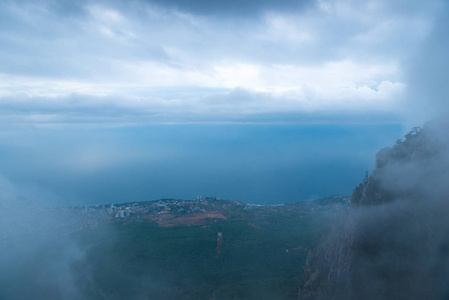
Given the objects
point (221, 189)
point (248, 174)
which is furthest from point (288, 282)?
point (248, 174)

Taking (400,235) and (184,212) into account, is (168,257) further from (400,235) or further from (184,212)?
(400,235)

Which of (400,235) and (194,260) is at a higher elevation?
(400,235)

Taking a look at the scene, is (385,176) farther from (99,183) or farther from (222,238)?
(99,183)

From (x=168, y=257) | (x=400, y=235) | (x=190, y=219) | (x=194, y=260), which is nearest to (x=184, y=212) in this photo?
(x=190, y=219)

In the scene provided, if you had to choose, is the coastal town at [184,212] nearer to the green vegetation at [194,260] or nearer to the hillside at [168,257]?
the hillside at [168,257]

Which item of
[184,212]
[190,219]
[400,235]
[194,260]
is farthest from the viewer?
[184,212]

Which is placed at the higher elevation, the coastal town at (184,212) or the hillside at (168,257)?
the hillside at (168,257)

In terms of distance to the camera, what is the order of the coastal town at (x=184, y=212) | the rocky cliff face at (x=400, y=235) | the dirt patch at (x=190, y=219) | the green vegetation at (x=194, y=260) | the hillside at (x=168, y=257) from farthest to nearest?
the coastal town at (x=184, y=212) < the dirt patch at (x=190, y=219) < the hillside at (x=168, y=257) < the green vegetation at (x=194, y=260) < the rocky cliff face at (x=400, y=235)

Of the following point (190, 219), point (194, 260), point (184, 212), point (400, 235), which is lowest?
point (184, 212)

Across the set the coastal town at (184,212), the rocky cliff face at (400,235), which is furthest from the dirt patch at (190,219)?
the rocky cliff face at (400,235)
